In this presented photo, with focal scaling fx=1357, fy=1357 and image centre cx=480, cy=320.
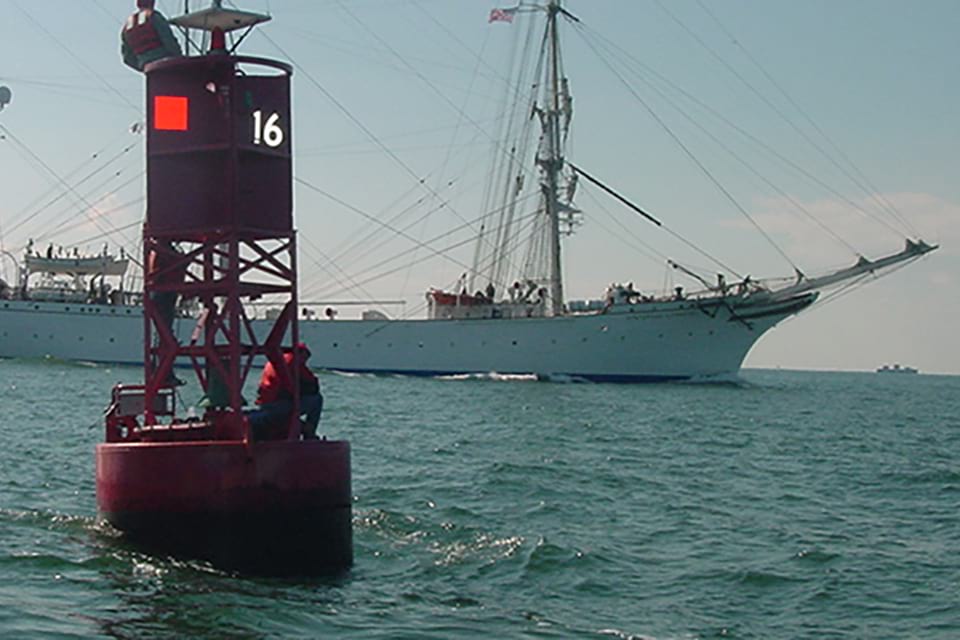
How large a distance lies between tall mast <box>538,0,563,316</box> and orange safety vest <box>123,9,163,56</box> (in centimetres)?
3586

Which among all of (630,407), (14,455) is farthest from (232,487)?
(630,407)

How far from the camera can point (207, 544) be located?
13.3 metres

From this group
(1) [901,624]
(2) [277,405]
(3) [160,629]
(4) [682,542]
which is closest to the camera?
(3) [160,629]

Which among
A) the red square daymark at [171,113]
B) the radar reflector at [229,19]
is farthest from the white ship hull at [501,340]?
the red square daymark at [171,113]

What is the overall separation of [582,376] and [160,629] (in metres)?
61.3

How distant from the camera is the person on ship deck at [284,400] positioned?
47.2 ft

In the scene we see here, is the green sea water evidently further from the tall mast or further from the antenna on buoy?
the tall mast

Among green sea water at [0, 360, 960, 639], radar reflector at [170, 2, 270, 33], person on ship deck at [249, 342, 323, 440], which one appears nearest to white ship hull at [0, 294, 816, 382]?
green sea water at [0, 360, 960, 639]

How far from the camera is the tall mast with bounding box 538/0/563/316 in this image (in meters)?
72.6

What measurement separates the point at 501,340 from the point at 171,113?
58.7 meters

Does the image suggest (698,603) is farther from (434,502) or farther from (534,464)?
(534,464)

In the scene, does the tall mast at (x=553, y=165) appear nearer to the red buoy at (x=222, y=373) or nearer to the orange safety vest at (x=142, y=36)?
the orange safety vest at (x=142, y=36)

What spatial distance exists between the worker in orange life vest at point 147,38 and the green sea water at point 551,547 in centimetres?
1133

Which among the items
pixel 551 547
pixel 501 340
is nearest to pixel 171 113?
pixel 551 547
